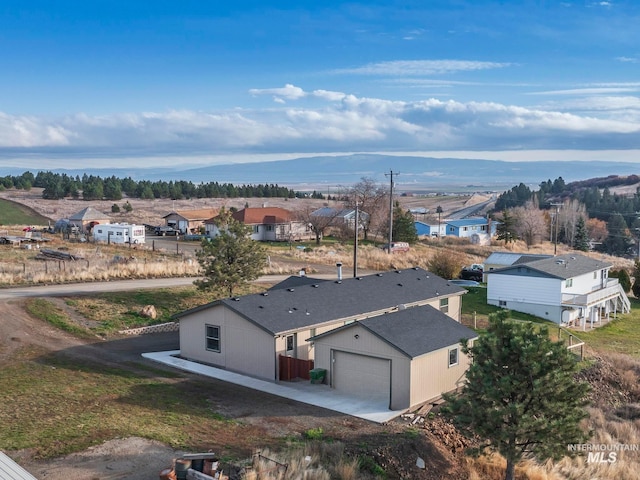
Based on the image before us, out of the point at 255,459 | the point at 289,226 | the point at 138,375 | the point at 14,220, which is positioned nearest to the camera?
the point at 255,459

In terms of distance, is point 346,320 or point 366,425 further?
point 346,320

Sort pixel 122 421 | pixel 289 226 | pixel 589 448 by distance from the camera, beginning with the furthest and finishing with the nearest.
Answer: pixel 289 226, pixel 589 448, pixel 122 421

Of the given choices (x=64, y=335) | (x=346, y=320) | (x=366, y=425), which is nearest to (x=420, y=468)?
(x=366, y=425)

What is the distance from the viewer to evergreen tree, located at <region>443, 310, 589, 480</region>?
16.0 m

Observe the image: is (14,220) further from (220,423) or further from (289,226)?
(220,423)

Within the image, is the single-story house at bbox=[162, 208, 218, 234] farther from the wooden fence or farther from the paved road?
the wooden fence

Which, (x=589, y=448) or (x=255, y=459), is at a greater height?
(x=255, y=459)

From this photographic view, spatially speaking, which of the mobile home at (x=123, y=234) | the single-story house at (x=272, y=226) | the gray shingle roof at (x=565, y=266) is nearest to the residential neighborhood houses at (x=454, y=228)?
the single-story house at (x=272, y=226)

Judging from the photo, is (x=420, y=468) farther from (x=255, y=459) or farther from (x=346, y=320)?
(x=346, y=320)

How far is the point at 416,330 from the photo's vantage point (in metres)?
24.6

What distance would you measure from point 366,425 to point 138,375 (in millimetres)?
9888

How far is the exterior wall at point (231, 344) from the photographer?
26.0 meters

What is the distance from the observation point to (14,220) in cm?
10206

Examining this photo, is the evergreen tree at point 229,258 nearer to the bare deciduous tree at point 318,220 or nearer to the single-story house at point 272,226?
the bare deciduous tree at point 318,220
